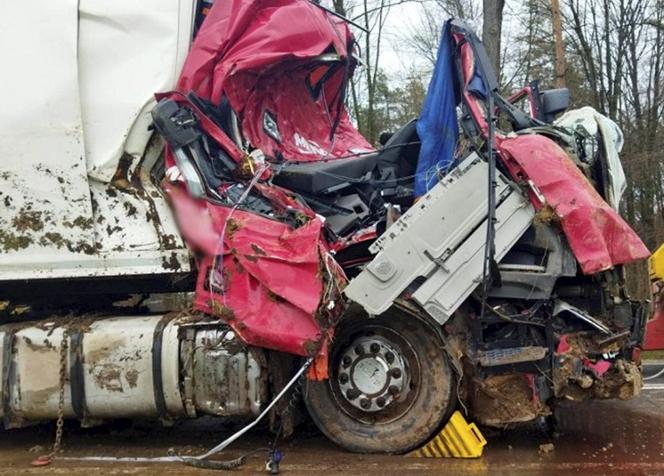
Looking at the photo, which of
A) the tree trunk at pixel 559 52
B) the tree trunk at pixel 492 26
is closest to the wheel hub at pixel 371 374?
the tree trunk at pixel 492 26

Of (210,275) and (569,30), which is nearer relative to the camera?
(210,275)

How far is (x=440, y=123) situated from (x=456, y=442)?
2.16 meters

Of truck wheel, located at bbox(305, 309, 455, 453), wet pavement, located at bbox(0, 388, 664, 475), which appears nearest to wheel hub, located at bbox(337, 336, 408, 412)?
truck wheel, located at bbox(305, 309, 455, 453)

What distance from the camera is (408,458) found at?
178 inches

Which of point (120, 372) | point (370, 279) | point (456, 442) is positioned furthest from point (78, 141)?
point (456, 442)

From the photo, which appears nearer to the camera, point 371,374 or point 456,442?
point 456,442

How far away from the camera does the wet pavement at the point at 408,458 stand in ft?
14.1

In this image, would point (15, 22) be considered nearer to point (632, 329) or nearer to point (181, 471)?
point (181, 471)

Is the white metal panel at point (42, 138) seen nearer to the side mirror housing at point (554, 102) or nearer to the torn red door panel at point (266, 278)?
the torn red door panel at point (266, 278)

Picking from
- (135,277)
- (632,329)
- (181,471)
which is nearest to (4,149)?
(135,277)

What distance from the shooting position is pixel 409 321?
14.9 ft

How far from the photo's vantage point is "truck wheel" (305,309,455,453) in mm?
4508

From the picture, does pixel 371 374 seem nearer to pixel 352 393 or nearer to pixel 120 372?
pixel 352 393

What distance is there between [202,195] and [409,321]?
1.59 meters
